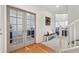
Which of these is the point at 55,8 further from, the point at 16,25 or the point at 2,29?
the point at 2,29

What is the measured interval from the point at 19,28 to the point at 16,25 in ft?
0.62

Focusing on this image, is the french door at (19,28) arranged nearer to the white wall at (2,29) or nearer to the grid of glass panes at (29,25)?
the grid of glass panes at (29,25)

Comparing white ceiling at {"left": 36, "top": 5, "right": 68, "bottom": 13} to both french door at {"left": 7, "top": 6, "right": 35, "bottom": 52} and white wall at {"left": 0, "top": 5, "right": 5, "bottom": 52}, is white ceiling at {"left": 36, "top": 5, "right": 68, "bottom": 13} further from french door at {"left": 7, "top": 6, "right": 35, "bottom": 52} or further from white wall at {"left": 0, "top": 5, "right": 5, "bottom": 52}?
white wall at {"left": 0, "top": 5, "right": 5, "bottom": 52}

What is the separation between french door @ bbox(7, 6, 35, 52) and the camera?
3.82 m

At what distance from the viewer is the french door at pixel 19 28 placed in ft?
12.5

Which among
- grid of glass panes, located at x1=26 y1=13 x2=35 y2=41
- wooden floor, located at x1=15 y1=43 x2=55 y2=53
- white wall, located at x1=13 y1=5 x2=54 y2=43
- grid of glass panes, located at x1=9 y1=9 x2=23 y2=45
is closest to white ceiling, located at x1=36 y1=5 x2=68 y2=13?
white wall, located at x1=13 y1=5 x2=54 y2=43

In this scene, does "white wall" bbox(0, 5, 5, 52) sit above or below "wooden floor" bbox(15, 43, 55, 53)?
above

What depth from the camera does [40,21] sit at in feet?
15.1

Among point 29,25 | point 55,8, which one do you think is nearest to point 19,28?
point 29,25

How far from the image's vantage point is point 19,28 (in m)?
4.18
